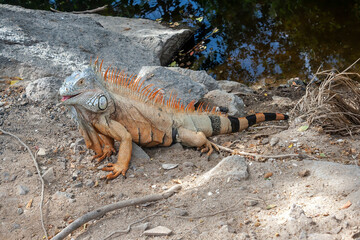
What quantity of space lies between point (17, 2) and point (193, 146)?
8.29 meters

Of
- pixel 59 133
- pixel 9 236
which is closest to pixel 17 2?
pixel 59 133

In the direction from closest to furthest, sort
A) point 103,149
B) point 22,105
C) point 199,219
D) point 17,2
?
1. point 199,219
2. point 103,149
3. point 22,105
4. point 17,2

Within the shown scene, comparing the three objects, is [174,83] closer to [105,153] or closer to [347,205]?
[105,153]

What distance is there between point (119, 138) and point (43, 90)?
155 cm

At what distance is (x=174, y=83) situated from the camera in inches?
196

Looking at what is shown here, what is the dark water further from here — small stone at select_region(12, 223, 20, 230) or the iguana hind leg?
small stone at select_region(12, 223, 20, 230)

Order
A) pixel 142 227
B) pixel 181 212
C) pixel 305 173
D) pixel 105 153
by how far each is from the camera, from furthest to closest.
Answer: pixel 105 153 → pixel 305 173 → pixel 181 212 → pixel 142 227

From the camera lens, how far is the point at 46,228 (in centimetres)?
312

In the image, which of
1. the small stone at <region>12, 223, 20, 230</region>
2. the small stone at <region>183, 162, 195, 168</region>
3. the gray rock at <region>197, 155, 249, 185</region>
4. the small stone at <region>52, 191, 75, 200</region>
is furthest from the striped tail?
the small stone at <region>12, 223, 20, 230</region>

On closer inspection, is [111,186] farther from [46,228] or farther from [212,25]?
[212,25]

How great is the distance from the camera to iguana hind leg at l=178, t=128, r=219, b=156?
4.32 metres

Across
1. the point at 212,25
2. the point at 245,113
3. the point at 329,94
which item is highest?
the point at 212,25

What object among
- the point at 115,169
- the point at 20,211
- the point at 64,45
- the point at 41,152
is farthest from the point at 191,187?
the point at 64,45

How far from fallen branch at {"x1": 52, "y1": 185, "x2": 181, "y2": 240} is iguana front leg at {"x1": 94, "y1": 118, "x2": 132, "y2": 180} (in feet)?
2.05
